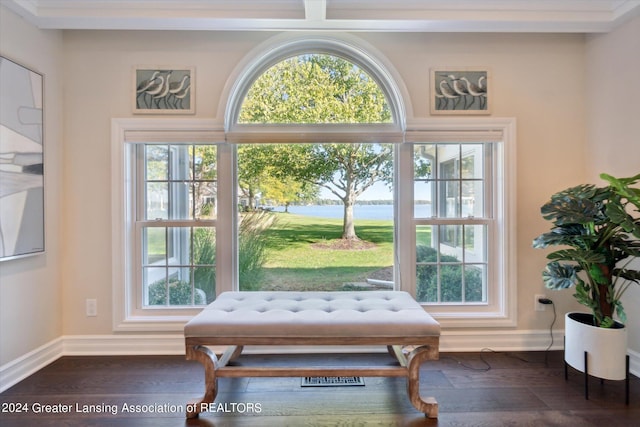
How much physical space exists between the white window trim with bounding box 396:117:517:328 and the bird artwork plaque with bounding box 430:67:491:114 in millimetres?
92

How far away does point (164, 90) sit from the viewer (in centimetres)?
241

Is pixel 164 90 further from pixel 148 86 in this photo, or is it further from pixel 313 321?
pixel 313 321

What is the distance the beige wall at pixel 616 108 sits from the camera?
6.97 feet

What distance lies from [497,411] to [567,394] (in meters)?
0.51

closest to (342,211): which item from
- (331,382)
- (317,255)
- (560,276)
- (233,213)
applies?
(317,255)

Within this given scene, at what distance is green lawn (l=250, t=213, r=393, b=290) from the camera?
103 inches

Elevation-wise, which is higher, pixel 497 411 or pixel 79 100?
pixel 79 100

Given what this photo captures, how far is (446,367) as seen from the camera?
222 centimetres

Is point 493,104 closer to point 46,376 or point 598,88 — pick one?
point 598,88

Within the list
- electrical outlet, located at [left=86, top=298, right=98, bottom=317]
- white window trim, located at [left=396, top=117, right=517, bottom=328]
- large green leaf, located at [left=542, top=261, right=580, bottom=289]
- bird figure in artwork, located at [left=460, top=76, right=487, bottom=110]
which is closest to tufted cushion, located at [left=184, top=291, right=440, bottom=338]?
white window trim, located at [left=396, top=117, right=517, bottom=328]

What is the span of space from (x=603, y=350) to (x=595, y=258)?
1.72 ft

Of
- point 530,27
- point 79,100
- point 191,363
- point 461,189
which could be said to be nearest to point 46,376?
point 191,363

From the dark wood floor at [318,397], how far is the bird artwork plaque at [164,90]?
1.83 meters

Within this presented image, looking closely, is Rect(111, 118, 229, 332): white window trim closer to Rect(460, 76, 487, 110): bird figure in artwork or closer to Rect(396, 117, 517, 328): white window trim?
Rect(396, 117, 517, 328): white window trim
